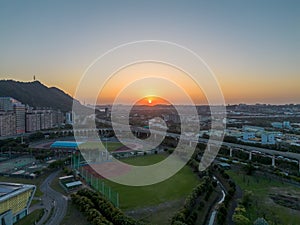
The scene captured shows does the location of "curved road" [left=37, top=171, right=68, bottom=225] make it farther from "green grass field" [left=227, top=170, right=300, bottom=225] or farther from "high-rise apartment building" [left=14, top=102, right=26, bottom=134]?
"high-rise apartment building" [left=14, top=102, right=26, bottom=134]

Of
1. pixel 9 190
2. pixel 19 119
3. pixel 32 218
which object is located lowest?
pixel 32 218

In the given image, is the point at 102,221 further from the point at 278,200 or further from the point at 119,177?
the point at 278,200

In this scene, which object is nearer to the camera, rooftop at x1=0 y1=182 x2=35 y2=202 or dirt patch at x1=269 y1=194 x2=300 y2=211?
rooftop at x1=0 y1=182 x2=35 y2=202

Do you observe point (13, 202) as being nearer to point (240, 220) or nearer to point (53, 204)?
point (53, 204)

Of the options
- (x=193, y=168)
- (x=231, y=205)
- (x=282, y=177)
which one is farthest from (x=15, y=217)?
(x=282, y=177)

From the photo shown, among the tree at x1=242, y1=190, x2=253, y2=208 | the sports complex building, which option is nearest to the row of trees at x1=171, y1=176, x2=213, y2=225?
the tree at x1=242, y1=190, x2=253, y2=208

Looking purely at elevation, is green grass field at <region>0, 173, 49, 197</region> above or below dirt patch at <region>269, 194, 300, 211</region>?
above

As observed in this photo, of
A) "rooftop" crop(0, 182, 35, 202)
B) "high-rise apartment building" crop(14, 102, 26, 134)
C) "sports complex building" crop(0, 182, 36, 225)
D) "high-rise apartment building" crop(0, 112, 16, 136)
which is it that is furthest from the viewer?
"high-rise apartment building" crop(14, 102, 26, 134)

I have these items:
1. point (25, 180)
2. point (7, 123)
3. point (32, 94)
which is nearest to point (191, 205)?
point (25, 180)
